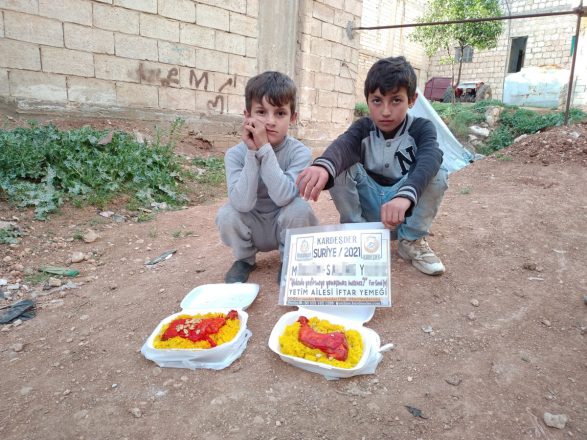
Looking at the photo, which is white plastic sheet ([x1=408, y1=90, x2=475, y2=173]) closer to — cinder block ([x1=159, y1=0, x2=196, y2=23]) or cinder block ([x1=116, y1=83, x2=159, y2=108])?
cinder block ([x1=159, y1=0, x2=196, y2=23])

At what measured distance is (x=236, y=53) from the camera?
635cm

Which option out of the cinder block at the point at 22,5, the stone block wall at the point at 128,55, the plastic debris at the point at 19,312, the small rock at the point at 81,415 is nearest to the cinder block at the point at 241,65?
the stone block wall at the point at 128,55

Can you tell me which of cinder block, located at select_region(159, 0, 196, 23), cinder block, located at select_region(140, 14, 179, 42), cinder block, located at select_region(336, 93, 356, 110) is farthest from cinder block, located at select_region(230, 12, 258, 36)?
cinder block, located at select_region(336, 93, 356, 110)

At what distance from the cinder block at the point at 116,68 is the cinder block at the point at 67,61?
3.8 inches

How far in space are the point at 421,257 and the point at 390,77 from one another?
100 centimetres

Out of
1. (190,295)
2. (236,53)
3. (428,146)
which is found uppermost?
(236,53)

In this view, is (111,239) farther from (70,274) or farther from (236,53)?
(236,53)

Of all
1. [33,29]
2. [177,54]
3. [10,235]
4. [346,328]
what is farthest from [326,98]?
[346,328]

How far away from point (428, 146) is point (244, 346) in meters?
1.36

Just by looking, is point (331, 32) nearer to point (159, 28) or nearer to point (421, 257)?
point (159, 28)

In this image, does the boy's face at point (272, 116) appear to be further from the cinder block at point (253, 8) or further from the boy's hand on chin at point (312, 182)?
the cinder block at point (253, 8)

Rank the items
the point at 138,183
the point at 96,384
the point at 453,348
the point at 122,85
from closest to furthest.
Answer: the point at 96,384, the point at 453,348, the point at 138,183, the point at 122,85

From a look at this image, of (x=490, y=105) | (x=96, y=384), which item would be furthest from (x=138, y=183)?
(x=490, y=105)

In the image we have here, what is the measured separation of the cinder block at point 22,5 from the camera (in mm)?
4328
